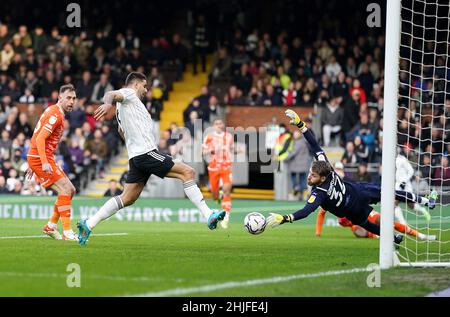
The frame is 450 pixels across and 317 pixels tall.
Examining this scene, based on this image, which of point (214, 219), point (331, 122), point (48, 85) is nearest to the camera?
point (214, 219)

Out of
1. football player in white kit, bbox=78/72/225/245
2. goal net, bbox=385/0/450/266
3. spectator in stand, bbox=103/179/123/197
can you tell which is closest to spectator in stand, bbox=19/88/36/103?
spectator in stand, bbox=103/179/123/197

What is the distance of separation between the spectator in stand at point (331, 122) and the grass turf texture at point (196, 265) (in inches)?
378

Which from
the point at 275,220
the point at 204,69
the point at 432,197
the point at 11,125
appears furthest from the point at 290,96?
the point at 275,220

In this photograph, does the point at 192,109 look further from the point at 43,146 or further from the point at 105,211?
the point at 105,211

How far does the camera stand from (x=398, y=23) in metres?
11.1

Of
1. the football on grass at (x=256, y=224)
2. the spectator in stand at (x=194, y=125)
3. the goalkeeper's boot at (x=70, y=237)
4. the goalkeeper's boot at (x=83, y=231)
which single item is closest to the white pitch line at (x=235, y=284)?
the football on grass at (x=256, y=224)

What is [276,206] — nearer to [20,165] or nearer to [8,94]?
[20,165]

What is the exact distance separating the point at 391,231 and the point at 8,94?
21.7 metres

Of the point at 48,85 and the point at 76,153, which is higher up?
the point at 48,85

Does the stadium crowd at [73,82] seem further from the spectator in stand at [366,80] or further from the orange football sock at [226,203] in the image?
the orange football sock at [226,203]

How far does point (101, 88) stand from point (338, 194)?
60.9 feet

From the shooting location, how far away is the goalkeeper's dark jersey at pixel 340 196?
12.6 metres

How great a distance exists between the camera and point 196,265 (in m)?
11.2
